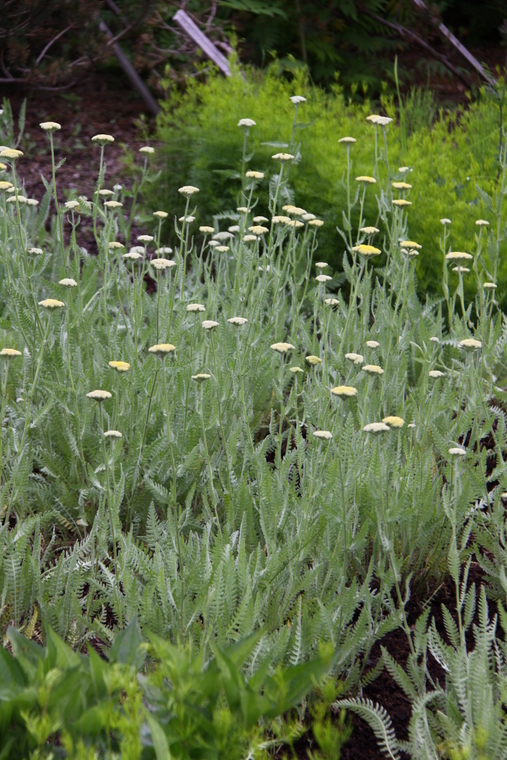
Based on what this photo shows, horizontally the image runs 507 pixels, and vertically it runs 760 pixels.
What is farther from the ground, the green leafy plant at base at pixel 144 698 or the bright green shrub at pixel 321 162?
the bright green shrub at pixel 321 162

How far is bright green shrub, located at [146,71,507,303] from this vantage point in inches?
150

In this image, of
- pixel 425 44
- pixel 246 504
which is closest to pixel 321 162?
pixel 246 504

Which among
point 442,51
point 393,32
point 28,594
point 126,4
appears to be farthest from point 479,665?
point 442,51

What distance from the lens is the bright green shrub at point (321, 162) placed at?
12.5 feet

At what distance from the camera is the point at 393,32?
871 cm

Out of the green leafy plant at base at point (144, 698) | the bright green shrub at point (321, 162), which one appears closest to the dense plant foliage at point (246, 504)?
the green leafy plant at base at point (144, 698)

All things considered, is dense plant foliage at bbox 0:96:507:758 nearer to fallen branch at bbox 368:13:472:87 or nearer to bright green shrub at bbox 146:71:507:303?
bright green shrub at bbox 146:71:507:303

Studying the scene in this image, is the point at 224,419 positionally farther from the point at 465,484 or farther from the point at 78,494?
the point at 465,484

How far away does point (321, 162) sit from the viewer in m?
4.28

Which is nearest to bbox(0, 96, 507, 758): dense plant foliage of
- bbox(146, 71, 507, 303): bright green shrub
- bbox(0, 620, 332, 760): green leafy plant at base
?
bbox(0, 620, 332, 760): green leafy plant at base

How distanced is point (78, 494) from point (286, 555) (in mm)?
845

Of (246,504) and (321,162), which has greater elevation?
(321,162)

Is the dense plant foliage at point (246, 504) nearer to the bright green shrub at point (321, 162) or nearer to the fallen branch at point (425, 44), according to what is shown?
the bright green shrub at point (321, 162)

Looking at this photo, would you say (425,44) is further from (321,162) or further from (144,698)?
(144,698)
